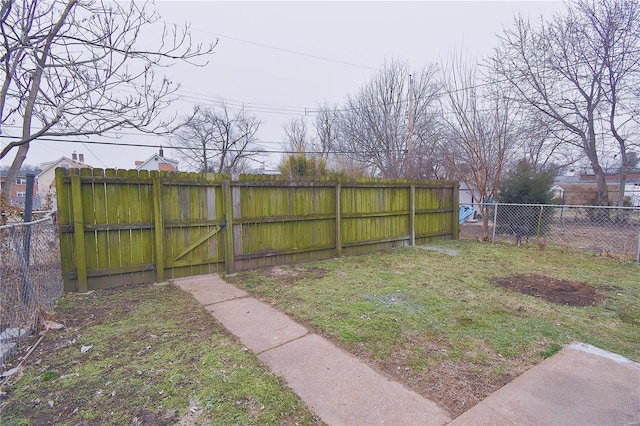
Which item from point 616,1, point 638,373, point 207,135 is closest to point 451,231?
point 638,373

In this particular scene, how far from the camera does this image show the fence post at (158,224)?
4.63 metres

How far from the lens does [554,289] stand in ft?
14.5

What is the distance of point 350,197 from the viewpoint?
6.75 metres

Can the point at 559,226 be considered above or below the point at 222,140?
below

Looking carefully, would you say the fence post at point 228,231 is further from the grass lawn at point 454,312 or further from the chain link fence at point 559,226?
the chain link fence at point 559,226

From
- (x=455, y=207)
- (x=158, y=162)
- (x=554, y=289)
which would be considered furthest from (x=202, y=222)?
(x=158, y=162)

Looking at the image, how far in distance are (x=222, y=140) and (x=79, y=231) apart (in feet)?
83.2

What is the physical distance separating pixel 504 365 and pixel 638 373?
924 mm

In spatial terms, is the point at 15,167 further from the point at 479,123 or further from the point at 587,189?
the point at 587,189

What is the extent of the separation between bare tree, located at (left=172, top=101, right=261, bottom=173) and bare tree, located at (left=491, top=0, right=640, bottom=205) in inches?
790

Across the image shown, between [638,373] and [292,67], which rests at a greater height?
[292,67]

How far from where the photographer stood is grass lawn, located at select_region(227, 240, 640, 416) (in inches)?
95.7

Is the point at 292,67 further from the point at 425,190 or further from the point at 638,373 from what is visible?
the point at 638,373

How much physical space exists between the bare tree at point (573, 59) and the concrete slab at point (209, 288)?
11.2m
